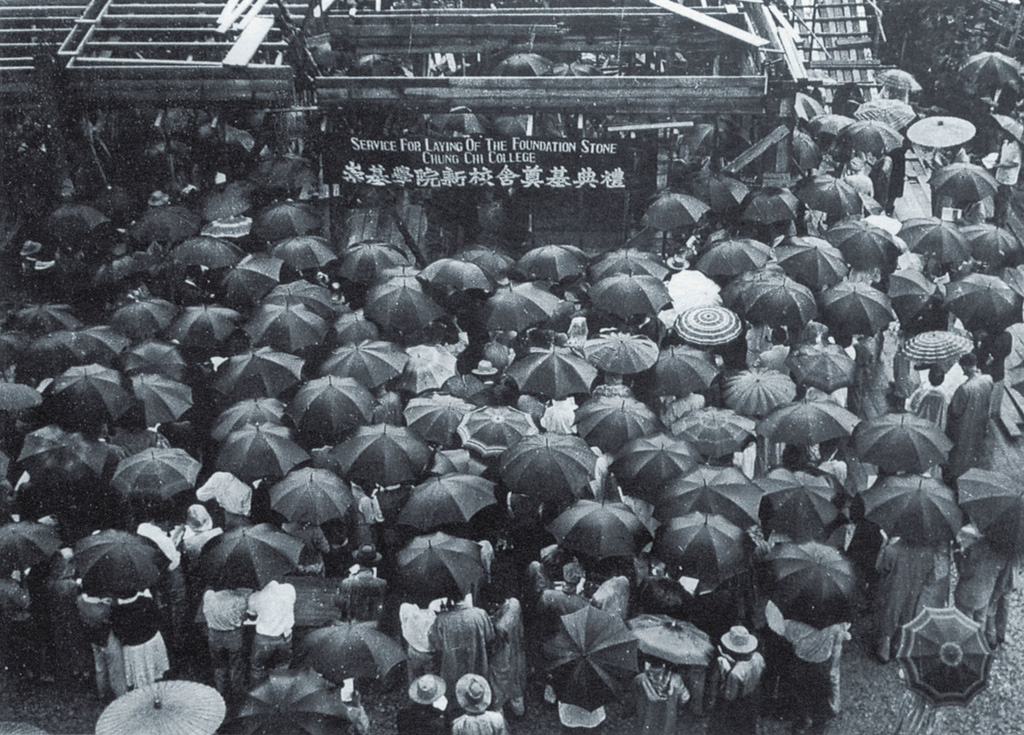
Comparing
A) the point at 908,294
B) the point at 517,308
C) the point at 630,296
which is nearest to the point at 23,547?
the point at 517,308

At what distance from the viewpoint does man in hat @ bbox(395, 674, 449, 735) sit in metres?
9.12

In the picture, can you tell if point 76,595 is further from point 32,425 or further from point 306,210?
point 306,210

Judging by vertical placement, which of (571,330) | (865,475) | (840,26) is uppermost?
(840,26)

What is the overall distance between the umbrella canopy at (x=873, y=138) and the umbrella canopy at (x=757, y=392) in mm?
6311

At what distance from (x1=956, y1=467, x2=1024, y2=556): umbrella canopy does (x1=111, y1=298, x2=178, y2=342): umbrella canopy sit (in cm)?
862

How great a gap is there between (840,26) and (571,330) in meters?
13.6

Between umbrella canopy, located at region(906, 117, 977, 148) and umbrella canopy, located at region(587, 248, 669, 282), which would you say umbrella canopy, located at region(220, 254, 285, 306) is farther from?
umbrella canopy, located at region(906, 117, 977, 148)

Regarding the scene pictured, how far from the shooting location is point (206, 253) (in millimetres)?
14922

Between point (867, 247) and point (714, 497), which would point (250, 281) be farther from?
point (867, 247)

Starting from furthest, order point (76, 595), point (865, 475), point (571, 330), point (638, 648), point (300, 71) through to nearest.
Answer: point (300, 71) → point (571, 330) → point (865, 475) → point (76, 595) → point (638, 648)

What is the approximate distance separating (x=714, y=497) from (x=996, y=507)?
2339 millimetres

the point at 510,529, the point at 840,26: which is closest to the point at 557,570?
the point at 510,529

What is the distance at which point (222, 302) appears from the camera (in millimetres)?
14656

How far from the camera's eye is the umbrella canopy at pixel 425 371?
13.0 m
